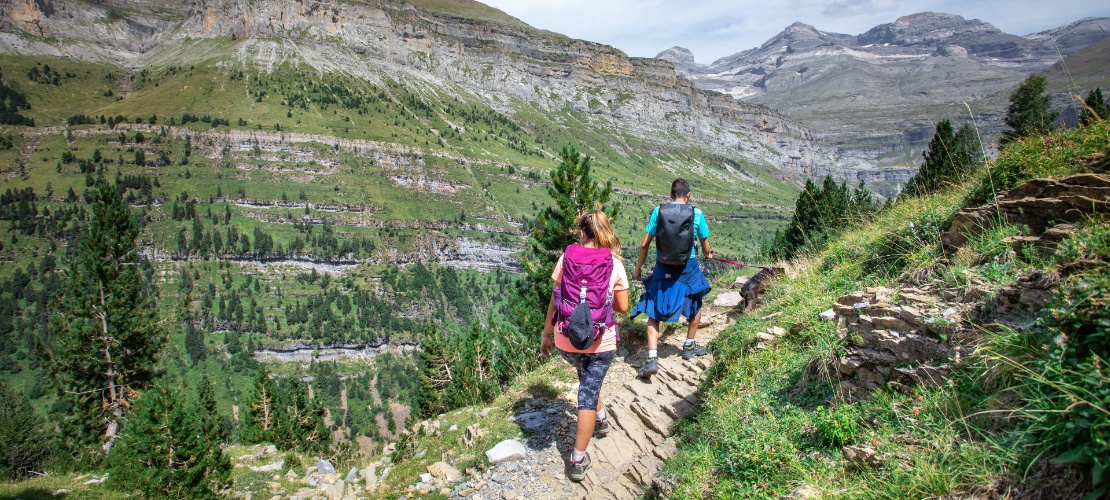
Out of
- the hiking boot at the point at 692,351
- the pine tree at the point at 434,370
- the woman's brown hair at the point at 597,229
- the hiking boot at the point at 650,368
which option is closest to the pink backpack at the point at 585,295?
the woman's brown hair at the point at 597,229

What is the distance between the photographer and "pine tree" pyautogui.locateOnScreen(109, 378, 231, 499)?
10852mm

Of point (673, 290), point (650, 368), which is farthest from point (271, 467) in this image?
point (673, 290)

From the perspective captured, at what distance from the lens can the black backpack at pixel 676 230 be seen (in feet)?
19.7

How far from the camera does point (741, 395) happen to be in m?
4.70

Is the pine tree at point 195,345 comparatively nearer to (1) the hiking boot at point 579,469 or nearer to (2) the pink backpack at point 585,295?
(1) the hiking boot at point 579,469

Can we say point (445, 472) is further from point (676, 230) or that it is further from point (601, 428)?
point (676, 230)

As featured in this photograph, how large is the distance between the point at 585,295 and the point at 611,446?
6.74 feet

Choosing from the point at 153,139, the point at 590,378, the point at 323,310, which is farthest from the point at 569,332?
the point at 153,139

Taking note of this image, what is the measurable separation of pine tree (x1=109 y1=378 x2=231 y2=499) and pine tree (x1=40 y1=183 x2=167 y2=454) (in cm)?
1003

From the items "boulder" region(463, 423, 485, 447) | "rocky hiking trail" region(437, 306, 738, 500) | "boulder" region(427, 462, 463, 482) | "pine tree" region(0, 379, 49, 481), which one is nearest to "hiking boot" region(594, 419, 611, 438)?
"rocky hiking trail" region(437, 306, 738, 500)

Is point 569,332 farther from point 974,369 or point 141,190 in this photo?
point 141,190

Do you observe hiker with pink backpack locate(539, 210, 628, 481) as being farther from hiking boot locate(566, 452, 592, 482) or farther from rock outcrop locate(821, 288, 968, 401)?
rock outcrop locate(821, 288, 968, 401)

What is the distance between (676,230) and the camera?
6.02 meters

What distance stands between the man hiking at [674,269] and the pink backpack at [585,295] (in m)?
1.37
